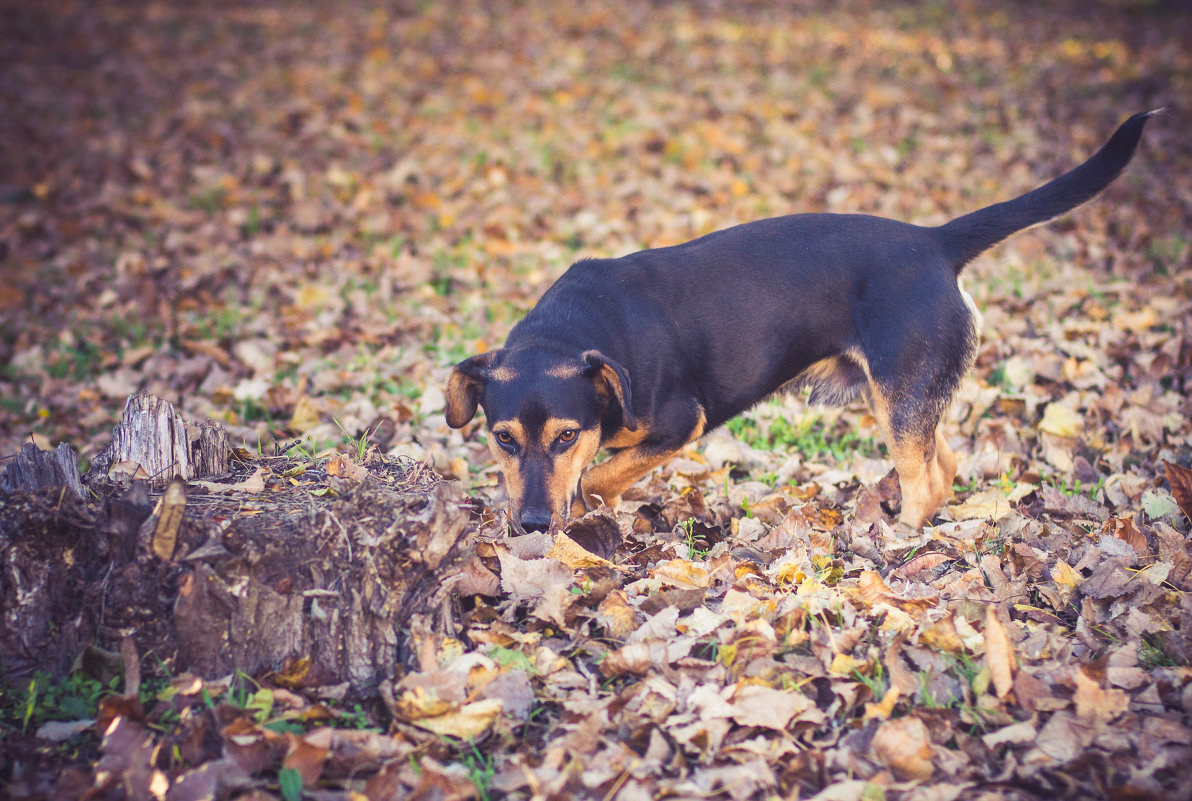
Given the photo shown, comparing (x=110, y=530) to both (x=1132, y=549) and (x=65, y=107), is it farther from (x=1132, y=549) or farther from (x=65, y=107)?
(x=65, y=107)

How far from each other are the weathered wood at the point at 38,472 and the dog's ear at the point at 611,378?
2.09 m

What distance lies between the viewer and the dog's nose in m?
3.72

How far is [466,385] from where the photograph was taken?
13.6 ft

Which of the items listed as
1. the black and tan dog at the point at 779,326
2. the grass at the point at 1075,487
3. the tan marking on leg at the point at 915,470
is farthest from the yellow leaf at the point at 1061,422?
the tan marking on leg at the point at 915,470

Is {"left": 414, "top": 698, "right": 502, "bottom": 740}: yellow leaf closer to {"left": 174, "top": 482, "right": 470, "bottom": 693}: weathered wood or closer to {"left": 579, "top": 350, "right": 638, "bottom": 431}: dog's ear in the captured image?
{"left": 174, "top": 482, "right": 470, "bottom": 693}: weathered wood

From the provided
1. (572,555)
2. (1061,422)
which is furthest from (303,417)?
(1061,422)

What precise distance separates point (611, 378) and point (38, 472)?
225 cm

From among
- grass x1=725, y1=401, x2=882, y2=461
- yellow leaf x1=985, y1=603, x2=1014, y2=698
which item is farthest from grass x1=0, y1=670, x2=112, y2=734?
grass x1=725, y1=401, x2=882, y2=461

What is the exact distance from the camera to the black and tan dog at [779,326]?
4.34m

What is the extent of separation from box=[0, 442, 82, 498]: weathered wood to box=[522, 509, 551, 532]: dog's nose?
169 cm

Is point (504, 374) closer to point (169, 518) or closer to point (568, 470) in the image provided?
point (568, 470)

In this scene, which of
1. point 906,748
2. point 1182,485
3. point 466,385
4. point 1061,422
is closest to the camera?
point 906,748

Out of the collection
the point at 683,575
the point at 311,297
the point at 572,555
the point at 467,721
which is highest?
the point at 311,297

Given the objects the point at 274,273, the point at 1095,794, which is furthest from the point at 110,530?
the point at 274,273
